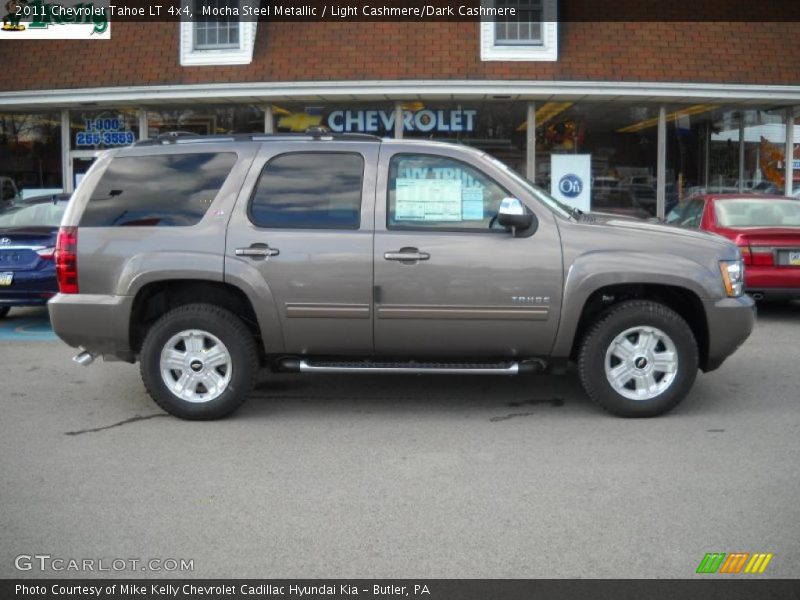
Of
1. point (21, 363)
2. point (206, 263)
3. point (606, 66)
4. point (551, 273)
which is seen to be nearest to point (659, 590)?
point (551, 273)

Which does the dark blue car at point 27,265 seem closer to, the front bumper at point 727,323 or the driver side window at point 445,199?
the driver side window at point 445,199

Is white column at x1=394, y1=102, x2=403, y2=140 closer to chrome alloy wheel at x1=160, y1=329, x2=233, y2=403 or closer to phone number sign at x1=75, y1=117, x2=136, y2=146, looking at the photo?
phone number sign at x1=75, y1=117, x2=136, y2=146

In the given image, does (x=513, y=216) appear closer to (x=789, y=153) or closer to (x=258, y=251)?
(x=258, y=251)

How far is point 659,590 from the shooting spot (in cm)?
385

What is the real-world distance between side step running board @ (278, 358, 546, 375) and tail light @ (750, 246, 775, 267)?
4.93m

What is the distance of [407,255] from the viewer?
638cm

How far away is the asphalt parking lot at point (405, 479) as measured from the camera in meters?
4.24

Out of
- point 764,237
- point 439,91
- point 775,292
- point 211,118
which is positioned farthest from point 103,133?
point 775,292

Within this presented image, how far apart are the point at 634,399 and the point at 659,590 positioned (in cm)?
278

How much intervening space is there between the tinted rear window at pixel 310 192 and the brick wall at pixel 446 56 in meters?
9.45

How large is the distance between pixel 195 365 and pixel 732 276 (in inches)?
154

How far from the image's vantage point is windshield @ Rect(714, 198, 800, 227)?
1098 cm

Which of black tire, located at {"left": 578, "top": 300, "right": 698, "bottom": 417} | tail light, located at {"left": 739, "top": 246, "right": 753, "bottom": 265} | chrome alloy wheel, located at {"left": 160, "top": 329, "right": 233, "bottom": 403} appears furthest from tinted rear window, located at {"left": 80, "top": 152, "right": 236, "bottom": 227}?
tail light, located at {"left": 739, "top": 246, "right": 753, "bottom": 265}

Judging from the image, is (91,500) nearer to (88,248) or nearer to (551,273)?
(88,248)
